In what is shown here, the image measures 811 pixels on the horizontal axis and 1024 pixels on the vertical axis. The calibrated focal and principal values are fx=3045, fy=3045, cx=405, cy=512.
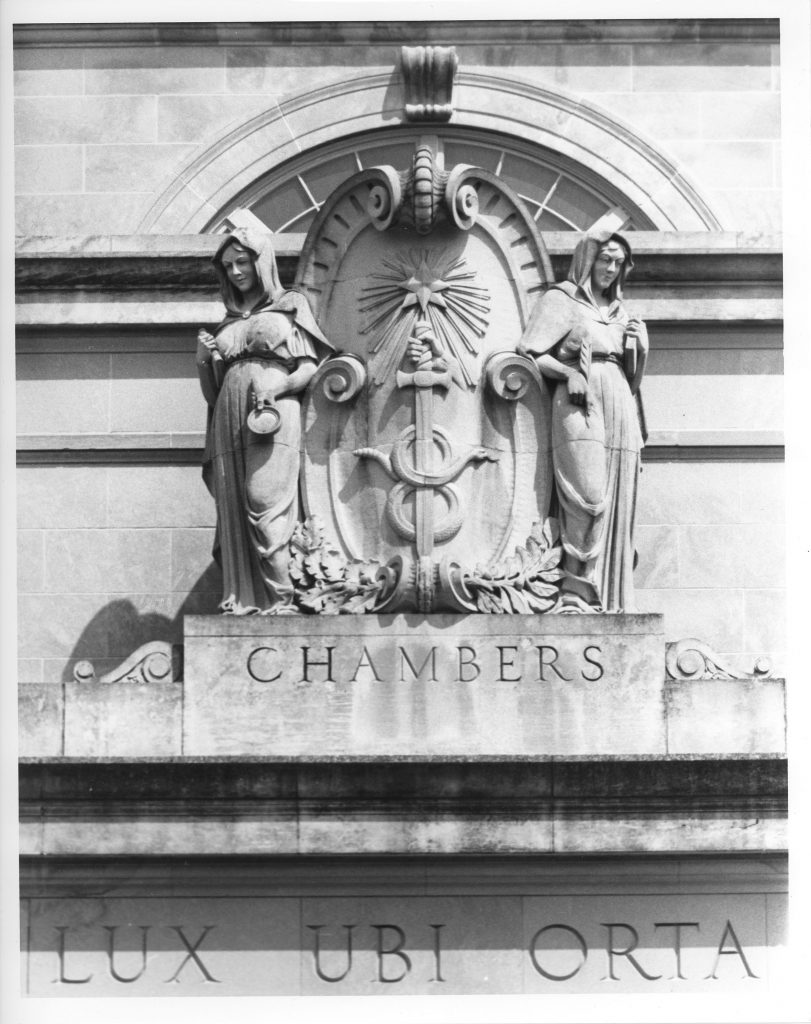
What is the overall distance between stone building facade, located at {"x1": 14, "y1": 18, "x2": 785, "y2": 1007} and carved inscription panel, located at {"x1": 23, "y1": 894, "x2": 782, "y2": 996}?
2549 millimetres

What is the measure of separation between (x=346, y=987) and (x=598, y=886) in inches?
75.1

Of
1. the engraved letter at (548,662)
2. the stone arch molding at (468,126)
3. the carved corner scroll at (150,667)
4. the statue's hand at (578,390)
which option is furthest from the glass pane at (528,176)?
the carved corner scroll at (150,667)

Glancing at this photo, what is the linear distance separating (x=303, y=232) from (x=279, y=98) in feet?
3.98

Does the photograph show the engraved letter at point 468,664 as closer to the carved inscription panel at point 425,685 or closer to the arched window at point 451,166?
the carved inscription panel at point 425,685

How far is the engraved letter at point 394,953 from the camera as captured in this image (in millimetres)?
21328

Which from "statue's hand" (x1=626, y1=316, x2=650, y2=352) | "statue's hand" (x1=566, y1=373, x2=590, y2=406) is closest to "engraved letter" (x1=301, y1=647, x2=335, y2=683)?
"statue's hand" (x1=566, y1=373, x2=590, y2=406)

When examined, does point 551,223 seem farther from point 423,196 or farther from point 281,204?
point 423,196

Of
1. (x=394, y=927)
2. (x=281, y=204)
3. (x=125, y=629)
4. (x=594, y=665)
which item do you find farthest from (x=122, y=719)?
(x=281, y=204)

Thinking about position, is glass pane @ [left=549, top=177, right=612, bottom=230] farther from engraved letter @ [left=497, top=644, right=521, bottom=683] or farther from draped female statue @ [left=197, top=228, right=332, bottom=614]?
engraved letter @ [left=497, top=644, right=521, bottom=683]

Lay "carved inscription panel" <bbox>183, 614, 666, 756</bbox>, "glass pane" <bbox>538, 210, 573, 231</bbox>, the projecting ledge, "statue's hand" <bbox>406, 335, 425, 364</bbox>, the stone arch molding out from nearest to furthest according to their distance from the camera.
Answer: the projecting ledge
"carved inscription panel" <bbox>183, 614, 666, 756</bbox>
"statue's hand" <bbox>406, 335, 425, 364</bbox>
the stone arch molding
"glass pane" <bbox>538, 210, 573, 231</bbox>

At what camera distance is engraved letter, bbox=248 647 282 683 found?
71.2 feet

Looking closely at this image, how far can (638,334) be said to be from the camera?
74.6ft

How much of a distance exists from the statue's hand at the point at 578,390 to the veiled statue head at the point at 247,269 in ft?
7.65

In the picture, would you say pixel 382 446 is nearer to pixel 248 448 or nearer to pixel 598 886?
pixel 248 448
